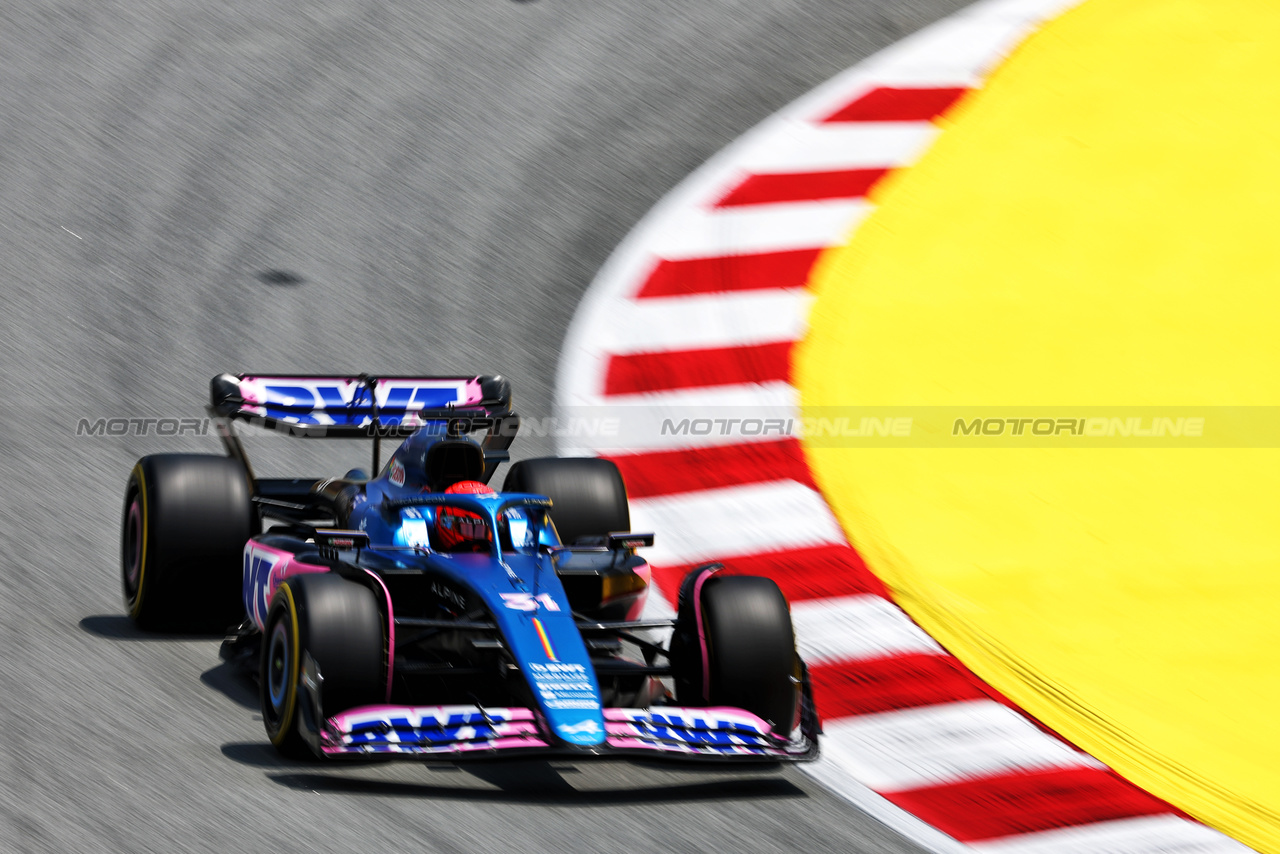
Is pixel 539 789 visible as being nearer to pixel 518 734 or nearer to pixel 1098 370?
pixel 518 734

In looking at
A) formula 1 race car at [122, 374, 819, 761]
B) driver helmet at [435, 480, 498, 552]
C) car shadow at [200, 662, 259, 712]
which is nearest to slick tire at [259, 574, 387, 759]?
formula 1 race car at [122, 374, 819, 761]

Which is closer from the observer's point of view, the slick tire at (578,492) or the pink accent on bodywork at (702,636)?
the pink accent on bodywork at (702,636)

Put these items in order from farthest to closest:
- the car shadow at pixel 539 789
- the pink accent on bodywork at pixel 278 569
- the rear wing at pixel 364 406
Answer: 1. the rear wing at pixel 364 406
2. the pink accent on bodywork at pixel 278 569
3. the car shadow at pixel 539 789

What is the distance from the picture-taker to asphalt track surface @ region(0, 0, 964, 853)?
5.65 metres

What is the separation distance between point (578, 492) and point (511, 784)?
223cm

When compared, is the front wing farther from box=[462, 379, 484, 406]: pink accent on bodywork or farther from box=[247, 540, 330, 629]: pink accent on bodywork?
box=[462, 379, 484, 406]: pink accent on bodywork

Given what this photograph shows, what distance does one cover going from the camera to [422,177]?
466 inches

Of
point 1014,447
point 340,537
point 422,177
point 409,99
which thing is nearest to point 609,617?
point 340,537

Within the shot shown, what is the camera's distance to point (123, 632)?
734 cm

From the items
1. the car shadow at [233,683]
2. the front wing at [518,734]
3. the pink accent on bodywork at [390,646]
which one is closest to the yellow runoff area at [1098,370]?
the front wing at [518,734]

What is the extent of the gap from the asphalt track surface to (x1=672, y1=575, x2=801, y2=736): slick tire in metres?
0.28

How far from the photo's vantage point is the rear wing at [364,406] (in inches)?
309

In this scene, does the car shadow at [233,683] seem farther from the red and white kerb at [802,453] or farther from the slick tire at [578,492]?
the red and white kerb at [802,453]

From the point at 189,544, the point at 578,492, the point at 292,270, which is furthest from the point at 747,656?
the point at 292,270
